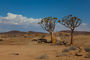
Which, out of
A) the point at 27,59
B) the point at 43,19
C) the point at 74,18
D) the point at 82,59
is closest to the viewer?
the point at 82,59

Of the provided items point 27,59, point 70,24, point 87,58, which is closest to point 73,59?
point 87,58

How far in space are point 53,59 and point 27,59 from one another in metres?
1.77

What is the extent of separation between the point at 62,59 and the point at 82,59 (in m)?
1.25

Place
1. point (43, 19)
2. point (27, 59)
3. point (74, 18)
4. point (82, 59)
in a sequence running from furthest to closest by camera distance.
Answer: point (43, 19) → point (74, 18) → point (27, 59) → point (82, 59)

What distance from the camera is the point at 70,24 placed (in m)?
20.7

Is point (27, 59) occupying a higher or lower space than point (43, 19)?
lower

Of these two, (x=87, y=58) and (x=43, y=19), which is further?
(x=43, y=19)

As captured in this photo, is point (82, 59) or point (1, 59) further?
point (1, 59)

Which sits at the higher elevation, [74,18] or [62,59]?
[74,18]

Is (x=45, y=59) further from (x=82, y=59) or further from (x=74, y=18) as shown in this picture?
(x=74, y=18)

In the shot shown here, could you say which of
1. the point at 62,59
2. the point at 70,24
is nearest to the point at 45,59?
the point at 62,59

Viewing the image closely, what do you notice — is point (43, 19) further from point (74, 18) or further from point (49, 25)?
point (74, 18)

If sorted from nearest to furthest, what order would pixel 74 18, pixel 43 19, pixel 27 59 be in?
pixel 27 59 < pixel 74 18 < pixel 43 19

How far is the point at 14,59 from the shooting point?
8359 mm
